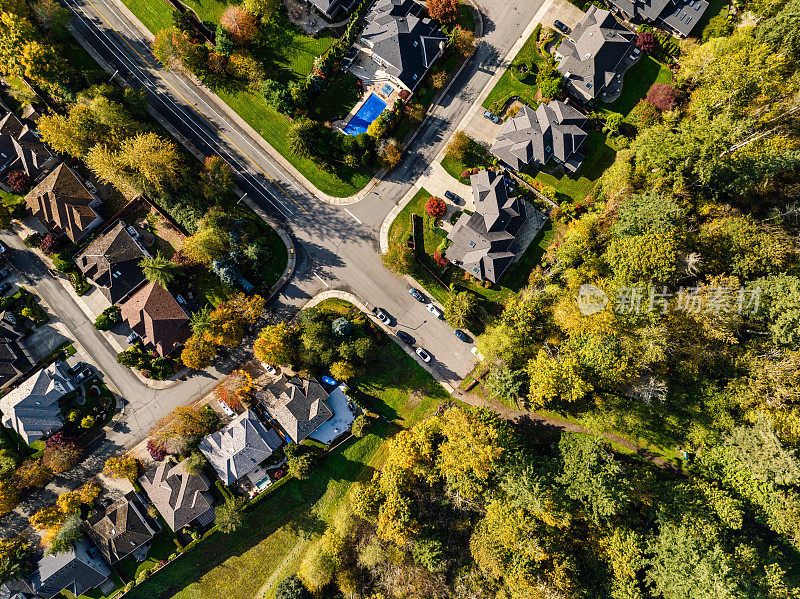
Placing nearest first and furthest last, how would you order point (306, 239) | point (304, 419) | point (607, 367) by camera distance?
point (607, 367) < point (304, 419) < point (306, 239)

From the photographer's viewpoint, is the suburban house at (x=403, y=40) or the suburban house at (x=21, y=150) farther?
the suburban house at (x=21, y=150)

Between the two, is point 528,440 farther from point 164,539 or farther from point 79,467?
point 79,467

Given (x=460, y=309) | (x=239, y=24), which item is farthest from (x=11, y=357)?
(x=460, y=309)

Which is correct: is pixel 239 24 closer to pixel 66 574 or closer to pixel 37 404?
pixel 37 404

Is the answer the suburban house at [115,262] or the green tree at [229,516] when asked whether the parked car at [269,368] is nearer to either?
the green tree at [229,516]

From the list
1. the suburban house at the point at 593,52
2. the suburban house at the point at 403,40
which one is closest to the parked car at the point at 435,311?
the suburban house at the point at 403,40

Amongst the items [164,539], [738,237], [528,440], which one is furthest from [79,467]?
[738,237]
